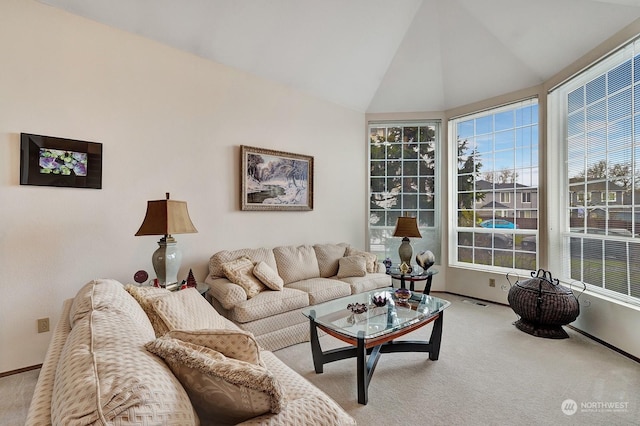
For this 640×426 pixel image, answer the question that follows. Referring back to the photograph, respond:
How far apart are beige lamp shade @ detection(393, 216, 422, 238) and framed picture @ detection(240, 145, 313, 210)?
4.00 ft

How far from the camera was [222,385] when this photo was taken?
1004 millimetres

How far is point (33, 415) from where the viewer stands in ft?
→ 2.79

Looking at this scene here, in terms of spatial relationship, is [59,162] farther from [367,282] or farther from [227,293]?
[367,282]

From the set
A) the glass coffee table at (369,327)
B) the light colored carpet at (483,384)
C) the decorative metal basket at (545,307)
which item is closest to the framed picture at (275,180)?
the glass coffee table at (369,327)

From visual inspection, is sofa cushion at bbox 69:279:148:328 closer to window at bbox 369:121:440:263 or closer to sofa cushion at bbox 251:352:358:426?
sofa cushion at bbox 251:352:358:426

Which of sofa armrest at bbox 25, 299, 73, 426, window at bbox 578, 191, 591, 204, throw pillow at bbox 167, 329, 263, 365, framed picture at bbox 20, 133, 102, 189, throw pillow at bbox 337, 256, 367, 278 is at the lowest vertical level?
throw pillow at bbox 337, 256, 367, 278

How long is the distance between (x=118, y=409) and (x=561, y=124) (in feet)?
15.3

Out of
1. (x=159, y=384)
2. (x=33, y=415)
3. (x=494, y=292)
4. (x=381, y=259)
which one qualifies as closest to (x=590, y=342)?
(x=494, y=292)

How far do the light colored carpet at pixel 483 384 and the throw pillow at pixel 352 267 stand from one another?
0.89 meters

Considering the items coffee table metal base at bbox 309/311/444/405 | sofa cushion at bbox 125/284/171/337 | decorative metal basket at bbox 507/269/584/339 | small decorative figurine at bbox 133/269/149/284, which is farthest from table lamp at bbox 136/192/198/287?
decorative metal basket at bbox 507/269/584/339

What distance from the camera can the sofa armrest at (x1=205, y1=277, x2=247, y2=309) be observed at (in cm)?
275

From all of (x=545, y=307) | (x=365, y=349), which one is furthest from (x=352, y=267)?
(x=545, y=307)

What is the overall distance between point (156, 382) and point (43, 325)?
248cm

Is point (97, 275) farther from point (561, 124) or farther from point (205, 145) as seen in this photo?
point (561, 124)
